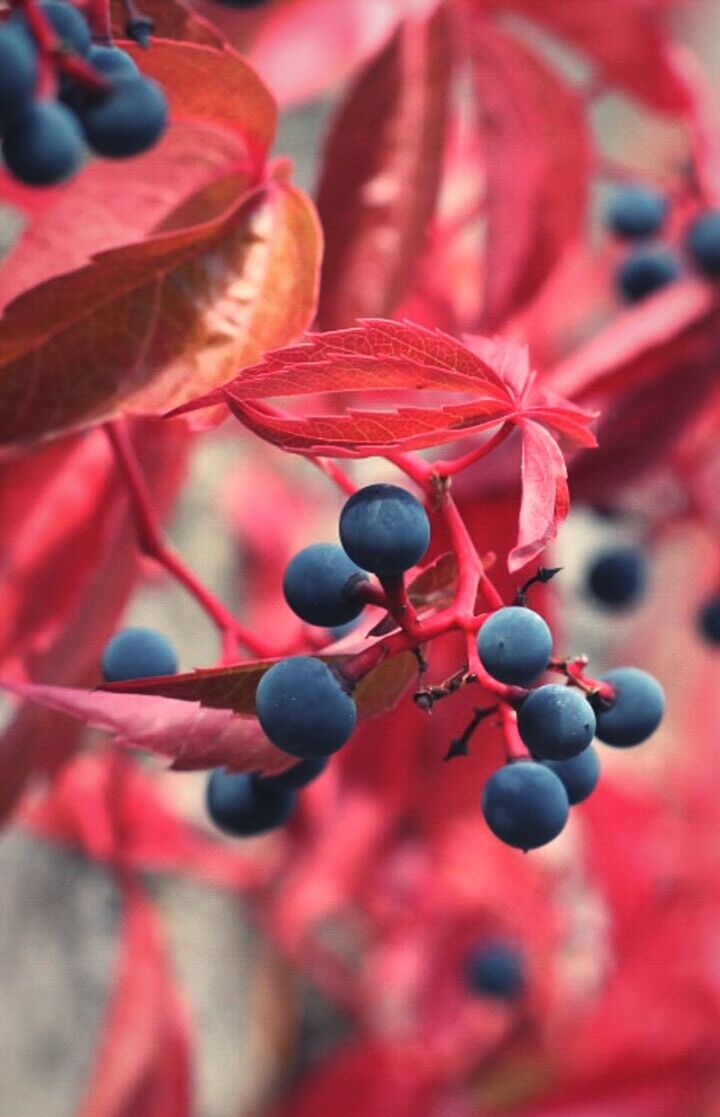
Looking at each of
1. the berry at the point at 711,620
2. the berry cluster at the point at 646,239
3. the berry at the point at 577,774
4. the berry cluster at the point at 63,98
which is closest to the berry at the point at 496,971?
the berry at the point at 711,620

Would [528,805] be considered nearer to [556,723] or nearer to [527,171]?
[556,723]

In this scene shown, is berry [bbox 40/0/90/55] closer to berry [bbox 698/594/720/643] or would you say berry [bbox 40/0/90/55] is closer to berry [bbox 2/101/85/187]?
berry [bbox 2/101/85/187]

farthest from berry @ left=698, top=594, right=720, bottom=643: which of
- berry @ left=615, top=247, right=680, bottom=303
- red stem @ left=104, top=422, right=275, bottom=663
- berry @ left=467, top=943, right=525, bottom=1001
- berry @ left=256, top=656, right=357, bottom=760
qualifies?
berry @ left=256, top=656, right=357, bottom=760

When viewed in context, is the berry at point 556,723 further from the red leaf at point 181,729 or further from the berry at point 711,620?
the berry at point 711,620

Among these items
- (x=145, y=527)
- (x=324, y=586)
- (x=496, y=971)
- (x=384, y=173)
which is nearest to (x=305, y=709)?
(x=324, y=586)

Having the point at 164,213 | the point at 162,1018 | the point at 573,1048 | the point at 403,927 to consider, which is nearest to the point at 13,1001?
the point at 162,1018

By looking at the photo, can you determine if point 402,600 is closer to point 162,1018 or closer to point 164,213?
point 164,213
